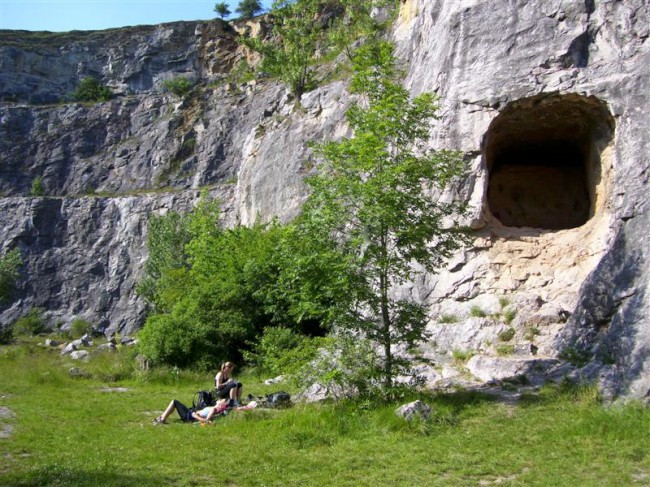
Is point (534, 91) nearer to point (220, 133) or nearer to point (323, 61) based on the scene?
point (323, 61)

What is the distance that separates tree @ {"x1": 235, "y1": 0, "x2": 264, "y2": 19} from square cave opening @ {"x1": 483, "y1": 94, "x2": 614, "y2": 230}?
144 ft

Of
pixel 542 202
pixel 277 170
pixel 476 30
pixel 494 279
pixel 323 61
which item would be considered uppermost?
pixel 323 61

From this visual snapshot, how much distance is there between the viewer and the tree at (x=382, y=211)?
10.1m

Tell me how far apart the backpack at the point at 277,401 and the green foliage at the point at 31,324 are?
28523 mm

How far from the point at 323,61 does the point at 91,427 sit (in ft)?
101

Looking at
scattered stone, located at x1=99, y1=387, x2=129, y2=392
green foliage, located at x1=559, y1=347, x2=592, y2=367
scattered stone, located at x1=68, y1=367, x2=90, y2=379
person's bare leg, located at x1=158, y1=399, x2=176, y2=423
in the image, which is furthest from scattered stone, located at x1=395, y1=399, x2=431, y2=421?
scattered stone, located at x1=68, y1=367, x2=90, y2=379

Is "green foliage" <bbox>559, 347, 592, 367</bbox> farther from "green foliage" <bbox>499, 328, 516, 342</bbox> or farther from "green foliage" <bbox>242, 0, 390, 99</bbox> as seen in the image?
"green foliage" <bbox>242, 0, 390, 99</bbox>

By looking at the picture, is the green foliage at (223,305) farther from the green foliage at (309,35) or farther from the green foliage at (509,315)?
the green foliage at (309,35)

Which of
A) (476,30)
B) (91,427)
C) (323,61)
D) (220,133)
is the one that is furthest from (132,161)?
(91,427)

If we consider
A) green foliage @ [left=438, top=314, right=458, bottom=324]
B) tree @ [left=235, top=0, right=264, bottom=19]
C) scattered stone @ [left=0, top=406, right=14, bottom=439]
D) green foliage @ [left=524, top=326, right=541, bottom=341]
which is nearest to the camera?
scattered stone @ [left=0, top=406, right=14, bottom=439]

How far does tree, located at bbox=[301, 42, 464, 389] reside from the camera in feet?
33.1

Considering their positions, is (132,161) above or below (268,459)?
above

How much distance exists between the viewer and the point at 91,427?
33.4ft

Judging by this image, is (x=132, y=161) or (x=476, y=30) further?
(x=132, y=161)
